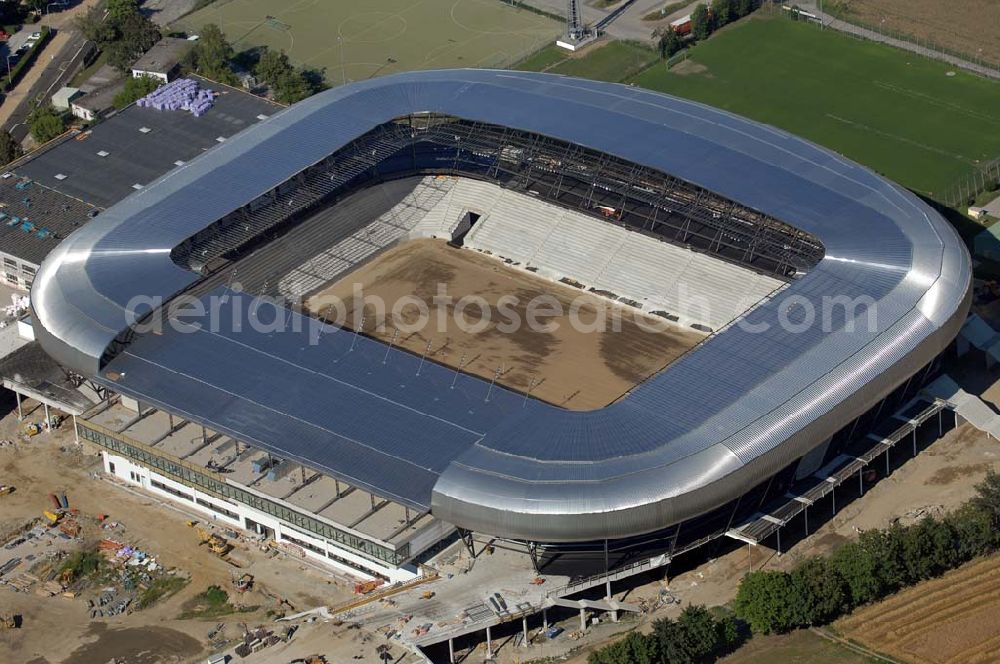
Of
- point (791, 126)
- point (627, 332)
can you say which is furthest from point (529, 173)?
point (791, 126)

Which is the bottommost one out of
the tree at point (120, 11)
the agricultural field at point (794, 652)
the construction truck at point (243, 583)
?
the agricultural field at point (794, 652)

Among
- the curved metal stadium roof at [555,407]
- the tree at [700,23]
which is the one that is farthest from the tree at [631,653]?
the tree at [700,23]

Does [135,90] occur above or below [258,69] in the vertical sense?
above

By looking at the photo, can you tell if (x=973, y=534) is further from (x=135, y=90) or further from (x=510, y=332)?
(x=135, y=90)

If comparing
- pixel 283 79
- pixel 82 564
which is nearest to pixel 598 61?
pixel 283 79

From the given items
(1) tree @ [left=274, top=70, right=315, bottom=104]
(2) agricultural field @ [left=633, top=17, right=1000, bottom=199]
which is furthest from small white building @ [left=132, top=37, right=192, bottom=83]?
(2) agricultural field @ [left=633, top=17, right=1000, bottom=199]

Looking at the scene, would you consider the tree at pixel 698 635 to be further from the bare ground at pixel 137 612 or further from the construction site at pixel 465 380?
the bare ground at pixel 137 612

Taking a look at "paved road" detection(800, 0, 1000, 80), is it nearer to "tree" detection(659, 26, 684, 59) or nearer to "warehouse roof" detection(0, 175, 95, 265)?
"tree" detection(659, 26, 684, 59)
